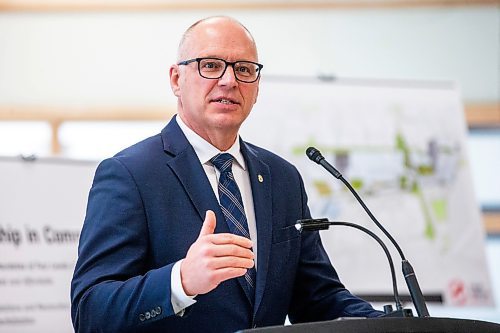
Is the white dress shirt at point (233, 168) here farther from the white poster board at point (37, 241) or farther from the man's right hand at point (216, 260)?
the white poster board at point (37, 241)

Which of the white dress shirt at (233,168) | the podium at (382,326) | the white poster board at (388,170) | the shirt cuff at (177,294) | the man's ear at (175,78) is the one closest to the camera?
the podium at (382,326)

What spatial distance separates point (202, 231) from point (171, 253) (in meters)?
0.31

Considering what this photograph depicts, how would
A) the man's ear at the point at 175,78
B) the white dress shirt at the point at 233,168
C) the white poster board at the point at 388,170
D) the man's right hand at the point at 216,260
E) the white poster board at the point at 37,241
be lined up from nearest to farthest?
the man's right hand at the point at 216,260 < the white dress shirt at the point at 233,168 < the man's ear at the point at 175,78 < the white poster board at the point at 37,241 < the white poster board at the point at 388,170

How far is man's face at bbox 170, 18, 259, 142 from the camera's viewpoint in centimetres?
220

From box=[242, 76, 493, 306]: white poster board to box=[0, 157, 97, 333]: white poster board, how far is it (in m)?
1.02

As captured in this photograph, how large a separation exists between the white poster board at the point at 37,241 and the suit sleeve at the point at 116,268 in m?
1.64

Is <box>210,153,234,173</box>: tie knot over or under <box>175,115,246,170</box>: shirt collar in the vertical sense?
under

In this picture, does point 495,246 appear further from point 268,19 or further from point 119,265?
point 119,265

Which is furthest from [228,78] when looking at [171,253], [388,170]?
[388,170]

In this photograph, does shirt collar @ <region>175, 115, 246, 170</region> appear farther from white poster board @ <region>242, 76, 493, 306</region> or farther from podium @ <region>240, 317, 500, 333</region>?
white poster board @ <region>242, 76, 493, 306</region>

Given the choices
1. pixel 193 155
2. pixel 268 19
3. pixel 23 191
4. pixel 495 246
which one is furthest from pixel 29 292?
pixel 495 246

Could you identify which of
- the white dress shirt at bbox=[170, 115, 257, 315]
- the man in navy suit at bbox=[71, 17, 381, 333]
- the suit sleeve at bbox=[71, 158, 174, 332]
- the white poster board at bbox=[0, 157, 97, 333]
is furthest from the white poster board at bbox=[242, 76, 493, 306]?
the suit sleeve at bbox=[71, 158, 174, 332]

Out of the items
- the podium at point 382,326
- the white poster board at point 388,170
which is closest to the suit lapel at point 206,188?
the podium at point 382,326

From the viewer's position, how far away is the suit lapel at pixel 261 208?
2.06m
